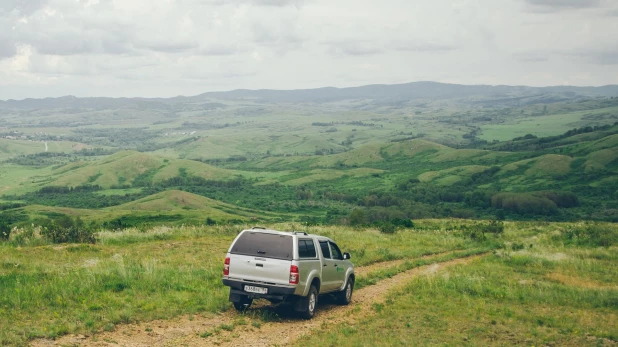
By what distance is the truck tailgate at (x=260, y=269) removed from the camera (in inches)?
698

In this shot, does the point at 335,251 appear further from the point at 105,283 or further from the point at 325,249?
the point at 105,283

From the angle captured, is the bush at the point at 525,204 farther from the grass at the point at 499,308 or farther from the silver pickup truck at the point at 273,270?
the silver pickup truck at the point at 273,270

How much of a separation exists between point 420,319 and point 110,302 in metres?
9.87

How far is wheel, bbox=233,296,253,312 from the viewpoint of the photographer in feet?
60.1

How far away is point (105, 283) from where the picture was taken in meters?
20.1

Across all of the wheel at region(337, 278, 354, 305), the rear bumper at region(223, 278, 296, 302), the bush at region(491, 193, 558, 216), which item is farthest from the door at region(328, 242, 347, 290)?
the bush at region(491, 193, 558, 216)

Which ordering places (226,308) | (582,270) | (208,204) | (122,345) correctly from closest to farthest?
(122,345) < (226,308) < (582,270) < (208,204)

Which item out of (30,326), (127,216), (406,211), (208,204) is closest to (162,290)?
(30,326)

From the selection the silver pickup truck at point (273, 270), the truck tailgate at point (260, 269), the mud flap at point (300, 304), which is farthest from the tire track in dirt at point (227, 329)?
the truck tailgate at point (260, 269)

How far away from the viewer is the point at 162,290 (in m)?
20.3

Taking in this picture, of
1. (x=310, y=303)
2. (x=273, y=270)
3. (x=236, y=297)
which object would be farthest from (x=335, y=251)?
(x=236, y=297)

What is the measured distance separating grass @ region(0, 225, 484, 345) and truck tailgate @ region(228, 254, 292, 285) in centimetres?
167

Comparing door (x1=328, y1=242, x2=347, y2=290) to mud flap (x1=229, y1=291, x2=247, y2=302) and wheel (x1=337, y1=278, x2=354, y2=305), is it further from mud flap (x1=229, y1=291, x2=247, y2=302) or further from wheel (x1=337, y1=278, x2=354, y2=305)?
mud flap (x1=229, y1=291, x2=247, y2=302)

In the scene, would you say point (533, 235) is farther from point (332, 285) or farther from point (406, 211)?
point (406, 211)
